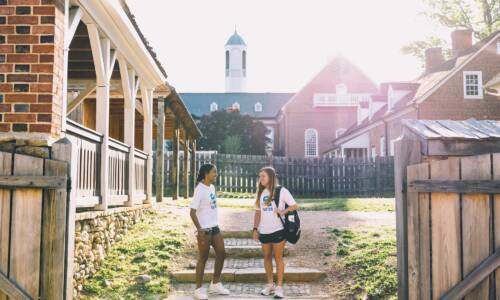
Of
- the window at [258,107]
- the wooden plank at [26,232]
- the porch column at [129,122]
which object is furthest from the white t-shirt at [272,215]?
the window at [258,107]

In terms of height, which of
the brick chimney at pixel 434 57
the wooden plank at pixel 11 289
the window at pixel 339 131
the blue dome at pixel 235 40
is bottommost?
the wooden plank at pixel 11 289

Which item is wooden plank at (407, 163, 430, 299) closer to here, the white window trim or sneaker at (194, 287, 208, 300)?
sneaker at (194, 287, 208, 300)

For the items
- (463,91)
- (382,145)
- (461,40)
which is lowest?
(382,145)

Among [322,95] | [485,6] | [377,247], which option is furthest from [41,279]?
[322,95]

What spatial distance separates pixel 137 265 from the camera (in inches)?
285

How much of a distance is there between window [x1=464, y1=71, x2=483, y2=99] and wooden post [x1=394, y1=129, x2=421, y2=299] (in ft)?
77.1

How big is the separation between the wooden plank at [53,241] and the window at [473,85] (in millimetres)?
24904

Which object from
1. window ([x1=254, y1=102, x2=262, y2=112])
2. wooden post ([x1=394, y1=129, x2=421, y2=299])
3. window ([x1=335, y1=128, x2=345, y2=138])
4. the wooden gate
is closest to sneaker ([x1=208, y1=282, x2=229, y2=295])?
the wooden gate

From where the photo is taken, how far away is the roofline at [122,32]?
6.82m

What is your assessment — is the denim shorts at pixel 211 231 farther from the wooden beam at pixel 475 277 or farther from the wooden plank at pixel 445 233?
the wooden beam at pixel 475 277

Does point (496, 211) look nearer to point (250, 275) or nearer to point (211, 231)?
point (211, 231)

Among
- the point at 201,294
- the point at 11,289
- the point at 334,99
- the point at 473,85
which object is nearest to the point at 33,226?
the point at 11,289

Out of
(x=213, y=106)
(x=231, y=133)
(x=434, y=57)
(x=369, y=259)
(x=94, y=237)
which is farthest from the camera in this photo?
(x=213, y=106)

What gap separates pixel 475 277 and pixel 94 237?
185 inches
